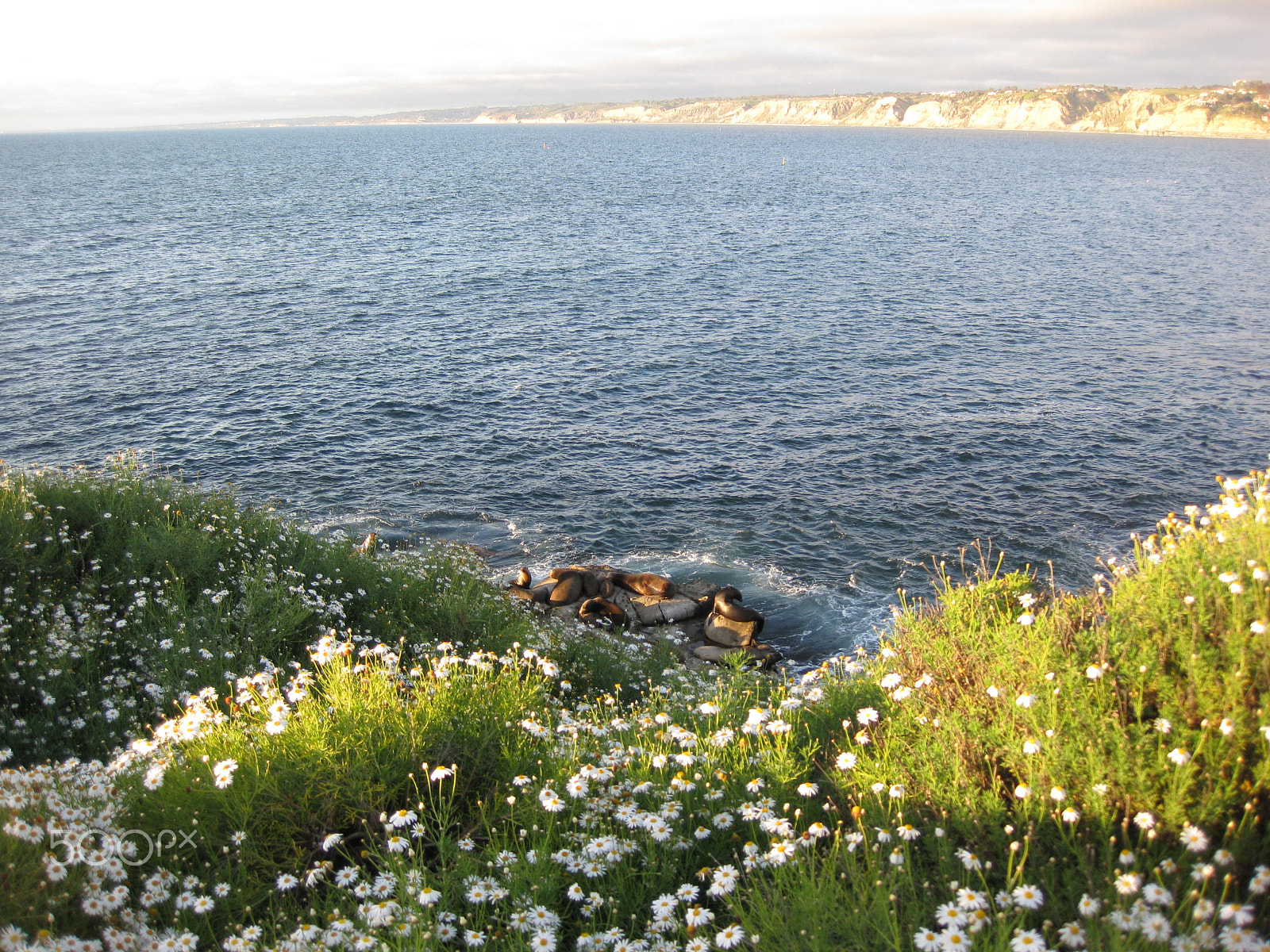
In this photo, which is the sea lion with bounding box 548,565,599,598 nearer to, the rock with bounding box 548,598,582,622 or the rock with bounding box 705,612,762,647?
the rock with bounding box 548,598,582,622

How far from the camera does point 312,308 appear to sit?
43.1m

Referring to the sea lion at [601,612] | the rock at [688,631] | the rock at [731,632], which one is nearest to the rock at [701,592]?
the rock at [688,631]

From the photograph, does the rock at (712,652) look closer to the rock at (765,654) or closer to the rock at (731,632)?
the rock at (731,632)

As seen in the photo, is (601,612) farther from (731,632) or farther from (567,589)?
(731,632)

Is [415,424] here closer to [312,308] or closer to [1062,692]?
[312,308]

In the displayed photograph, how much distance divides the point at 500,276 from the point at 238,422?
26.3 meters

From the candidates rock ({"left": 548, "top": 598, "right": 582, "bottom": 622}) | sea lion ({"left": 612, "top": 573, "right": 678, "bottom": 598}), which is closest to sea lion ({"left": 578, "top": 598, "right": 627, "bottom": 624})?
rock ({"left": 548, "top": 598, "right": 582, "bottom": 622})

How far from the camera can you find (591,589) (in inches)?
746

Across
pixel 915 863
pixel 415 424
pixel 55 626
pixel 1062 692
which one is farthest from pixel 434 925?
pixel 415 424

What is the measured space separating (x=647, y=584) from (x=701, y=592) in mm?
1356

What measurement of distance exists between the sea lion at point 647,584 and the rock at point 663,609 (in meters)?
0.20

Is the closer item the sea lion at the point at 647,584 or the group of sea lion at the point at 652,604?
the group of sea lion at the point at 652,604

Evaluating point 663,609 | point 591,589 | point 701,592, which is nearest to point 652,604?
point 663,609

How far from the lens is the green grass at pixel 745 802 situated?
14.4 feet
